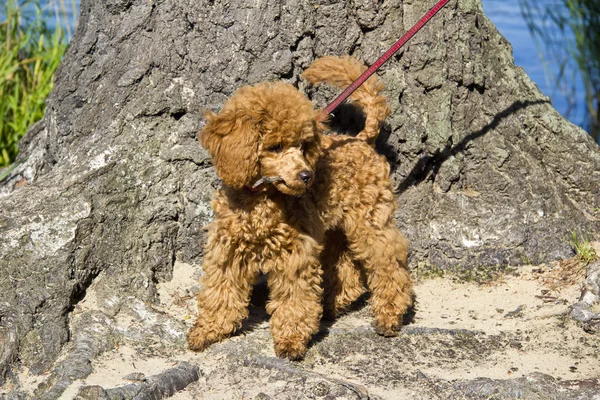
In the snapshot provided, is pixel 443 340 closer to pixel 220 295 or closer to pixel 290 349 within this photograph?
pixel 290 349

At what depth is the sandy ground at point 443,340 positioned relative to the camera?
4.53 m

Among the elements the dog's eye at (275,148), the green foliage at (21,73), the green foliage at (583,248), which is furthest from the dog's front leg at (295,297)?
the green foliage at (21,73)

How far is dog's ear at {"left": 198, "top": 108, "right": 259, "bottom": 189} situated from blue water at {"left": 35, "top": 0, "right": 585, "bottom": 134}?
257 inches

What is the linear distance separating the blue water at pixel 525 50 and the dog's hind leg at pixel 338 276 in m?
5.63

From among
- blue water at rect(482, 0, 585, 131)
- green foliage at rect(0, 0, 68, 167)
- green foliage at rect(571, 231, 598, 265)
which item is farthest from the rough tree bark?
blue water at rect(482, 0, 585, 131)

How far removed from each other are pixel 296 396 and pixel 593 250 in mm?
2812

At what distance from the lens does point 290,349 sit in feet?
15.4

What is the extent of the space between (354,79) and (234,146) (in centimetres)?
120

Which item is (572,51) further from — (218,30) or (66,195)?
(66,195)

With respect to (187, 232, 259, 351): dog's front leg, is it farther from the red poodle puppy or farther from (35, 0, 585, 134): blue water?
(35, 0, 585, 134): blue water

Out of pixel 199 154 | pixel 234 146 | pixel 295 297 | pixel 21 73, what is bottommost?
pixel 295 297

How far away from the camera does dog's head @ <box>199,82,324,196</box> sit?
4219 mm

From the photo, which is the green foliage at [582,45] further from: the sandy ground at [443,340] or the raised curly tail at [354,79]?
the raised curly tail at [354,79]

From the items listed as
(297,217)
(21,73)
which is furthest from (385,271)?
(21,73)
